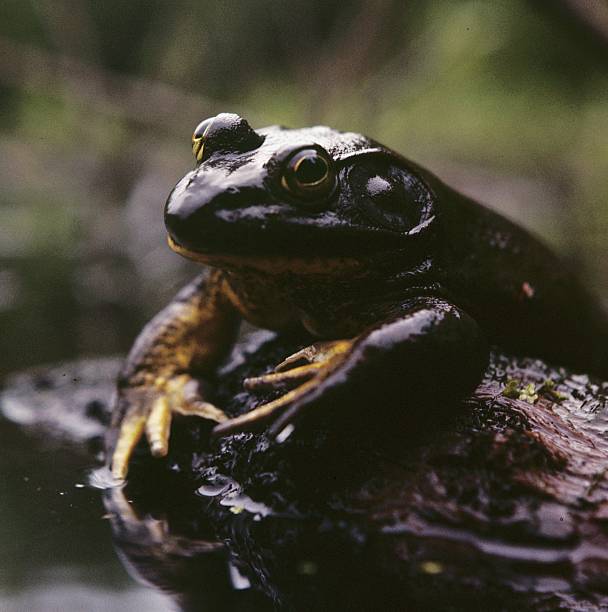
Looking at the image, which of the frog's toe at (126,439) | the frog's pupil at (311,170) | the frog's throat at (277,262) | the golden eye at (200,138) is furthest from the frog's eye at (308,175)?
the frog's toe at (126,439)

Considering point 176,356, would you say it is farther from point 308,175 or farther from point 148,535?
point 308,175

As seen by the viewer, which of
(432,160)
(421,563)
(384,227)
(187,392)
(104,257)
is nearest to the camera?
(421,563)

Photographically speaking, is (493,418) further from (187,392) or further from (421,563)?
(187,392)

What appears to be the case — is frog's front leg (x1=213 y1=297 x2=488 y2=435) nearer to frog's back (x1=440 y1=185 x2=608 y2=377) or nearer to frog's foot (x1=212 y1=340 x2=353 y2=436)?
frog's foot (x1=212 y1=340 x2=353 y2=436)

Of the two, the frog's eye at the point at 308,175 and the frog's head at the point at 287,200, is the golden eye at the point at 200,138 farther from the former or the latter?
the frog's eye at the point at 308,175

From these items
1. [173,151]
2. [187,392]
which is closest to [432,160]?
[173,151]

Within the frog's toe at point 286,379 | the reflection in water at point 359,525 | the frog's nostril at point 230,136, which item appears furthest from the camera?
the frog's nostril at point 230,136

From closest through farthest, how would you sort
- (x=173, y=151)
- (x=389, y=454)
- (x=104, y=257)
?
1. (x=389, y=454)
2. (x=104, y=257)
3. (x=173, y=151)
